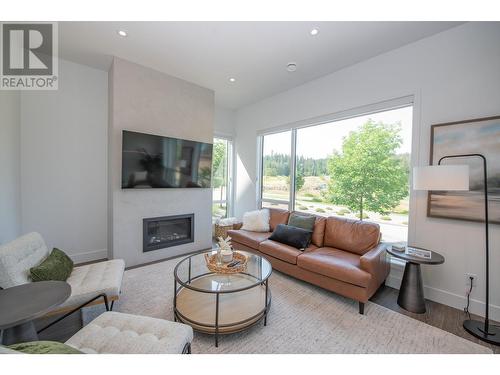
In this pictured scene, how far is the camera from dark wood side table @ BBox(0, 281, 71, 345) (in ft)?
3.71

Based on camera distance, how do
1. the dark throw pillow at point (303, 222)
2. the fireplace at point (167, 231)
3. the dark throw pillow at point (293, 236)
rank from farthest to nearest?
the fireplace at point (167, 231) < the dark throw pillow at point (303, 222) < the dark throw pillow at point (293, 236)

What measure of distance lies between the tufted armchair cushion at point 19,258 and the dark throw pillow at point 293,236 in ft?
8.68

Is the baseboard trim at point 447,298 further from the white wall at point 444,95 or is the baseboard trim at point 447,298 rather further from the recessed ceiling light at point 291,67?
the recessed ceiling light at point 291,67

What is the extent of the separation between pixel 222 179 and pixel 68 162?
2.86 m

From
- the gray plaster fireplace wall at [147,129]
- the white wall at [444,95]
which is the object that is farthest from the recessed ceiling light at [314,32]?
the gray plaster fireplace wall at [147,129]

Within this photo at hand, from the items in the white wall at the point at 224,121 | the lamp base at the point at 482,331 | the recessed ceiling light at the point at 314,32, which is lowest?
the lamp base at the point at 482,331

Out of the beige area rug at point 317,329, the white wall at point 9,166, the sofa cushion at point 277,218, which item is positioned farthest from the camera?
the sofa cushion at point 277,218

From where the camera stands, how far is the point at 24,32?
2412 millimetres

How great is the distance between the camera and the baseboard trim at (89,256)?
3195mm

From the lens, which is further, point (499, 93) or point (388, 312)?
point (388, 312)
